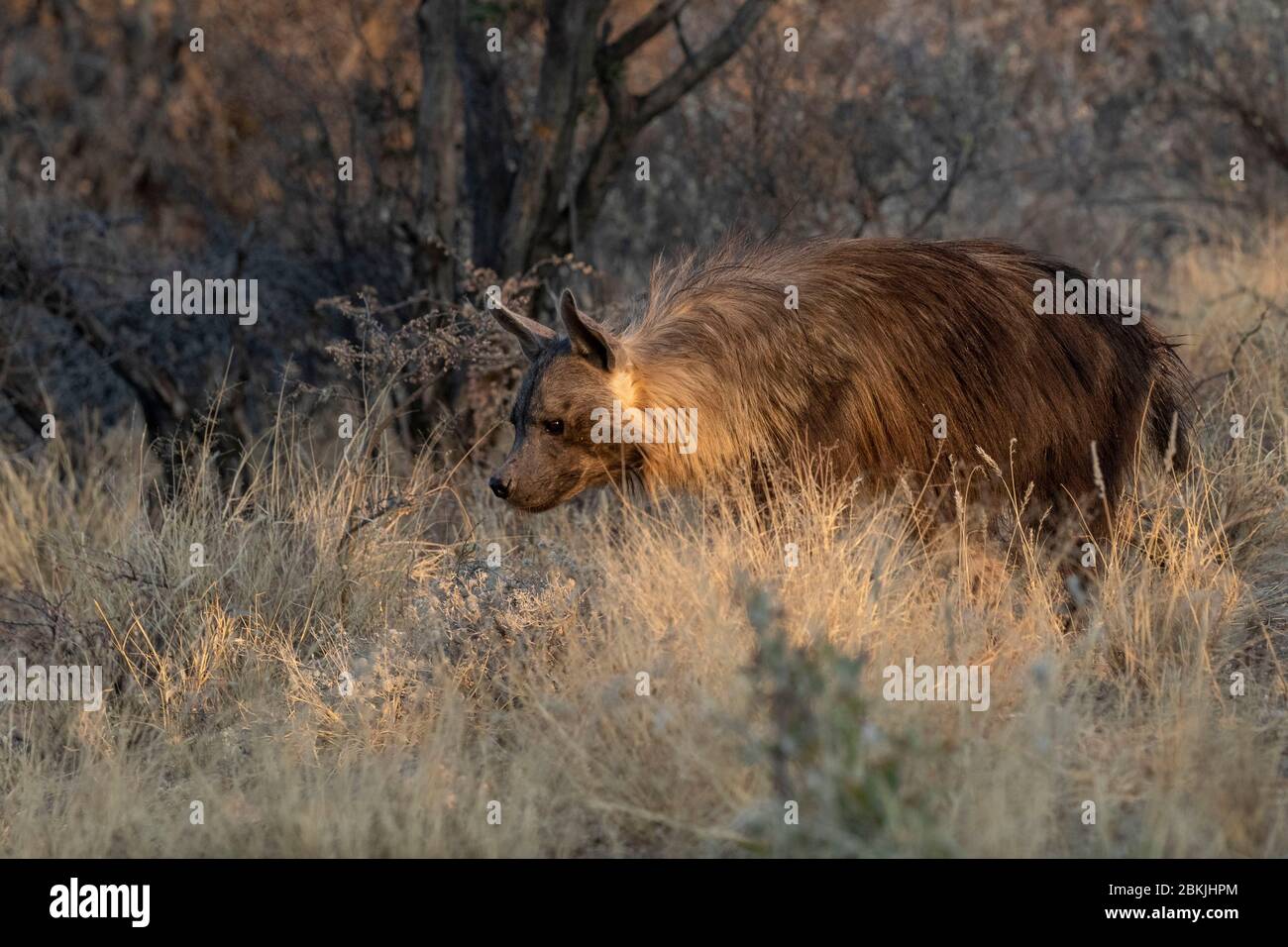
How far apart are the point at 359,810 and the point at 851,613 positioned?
1927mm

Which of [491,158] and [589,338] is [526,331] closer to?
[589,338]

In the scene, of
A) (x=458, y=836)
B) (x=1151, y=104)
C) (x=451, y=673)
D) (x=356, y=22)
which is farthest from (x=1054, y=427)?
(x=1151, y=104)

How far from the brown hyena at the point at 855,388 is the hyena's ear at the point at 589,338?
0.01 metres

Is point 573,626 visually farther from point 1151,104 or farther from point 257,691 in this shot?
point 1151,104

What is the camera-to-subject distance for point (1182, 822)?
15.1ft

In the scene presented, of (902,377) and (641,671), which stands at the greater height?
(902,377)

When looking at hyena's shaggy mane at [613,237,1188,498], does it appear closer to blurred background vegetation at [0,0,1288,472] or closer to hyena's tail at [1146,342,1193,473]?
hyena's tail at [1146,342,1193,473]

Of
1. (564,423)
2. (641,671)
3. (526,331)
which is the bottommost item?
(641,671)

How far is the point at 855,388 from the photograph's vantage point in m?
6.86

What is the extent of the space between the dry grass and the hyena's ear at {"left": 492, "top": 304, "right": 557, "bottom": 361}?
2.62ft

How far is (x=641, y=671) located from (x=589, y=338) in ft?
5.22

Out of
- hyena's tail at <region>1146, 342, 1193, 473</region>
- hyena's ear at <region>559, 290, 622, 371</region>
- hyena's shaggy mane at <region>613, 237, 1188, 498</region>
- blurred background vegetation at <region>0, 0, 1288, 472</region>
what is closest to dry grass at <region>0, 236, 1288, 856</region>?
hyena's tail at <region>1146, 342, 1193, 473</region>

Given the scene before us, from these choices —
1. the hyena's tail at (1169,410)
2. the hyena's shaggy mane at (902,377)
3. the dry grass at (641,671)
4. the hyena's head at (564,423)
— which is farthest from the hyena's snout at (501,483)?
the hyena's tail at (1169,410)

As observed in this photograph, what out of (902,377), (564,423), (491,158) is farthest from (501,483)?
(491,158)
